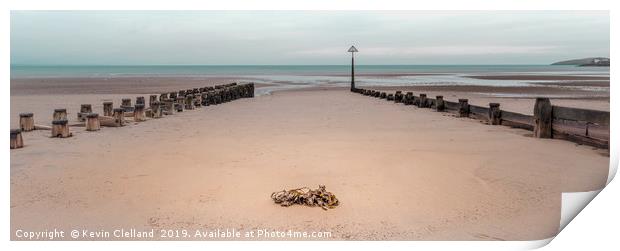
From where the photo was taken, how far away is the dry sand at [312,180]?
4.50 m

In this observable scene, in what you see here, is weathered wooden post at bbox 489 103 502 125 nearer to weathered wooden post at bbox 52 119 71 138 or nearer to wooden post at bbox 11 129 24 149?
weathered wooden post at bbox 52 119 71 138

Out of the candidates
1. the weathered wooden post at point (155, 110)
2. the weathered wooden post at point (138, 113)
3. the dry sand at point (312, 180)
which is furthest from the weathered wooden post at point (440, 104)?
the weathered wooden post at point (138, 113)

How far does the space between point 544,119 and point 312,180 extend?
185 inches

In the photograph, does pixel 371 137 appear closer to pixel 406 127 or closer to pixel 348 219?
pixel 406 127

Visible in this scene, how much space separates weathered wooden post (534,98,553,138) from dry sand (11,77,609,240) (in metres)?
0.36

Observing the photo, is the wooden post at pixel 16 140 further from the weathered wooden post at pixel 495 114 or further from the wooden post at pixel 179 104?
the weathered wooden post at pixel 495 114

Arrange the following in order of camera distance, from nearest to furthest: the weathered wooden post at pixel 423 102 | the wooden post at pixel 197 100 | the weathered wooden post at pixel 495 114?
1. the weathered wooden post at pixel 495 114
2. the weathered wooden post at pixel 423 102
3. the wooden post at pixel 197 100

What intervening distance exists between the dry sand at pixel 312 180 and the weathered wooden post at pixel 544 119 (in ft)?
1.18

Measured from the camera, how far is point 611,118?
6.67 meters

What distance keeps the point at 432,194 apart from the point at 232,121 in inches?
293

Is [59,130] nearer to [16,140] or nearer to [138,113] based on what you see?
[16,140]

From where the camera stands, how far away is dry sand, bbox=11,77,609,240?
14.8 feet

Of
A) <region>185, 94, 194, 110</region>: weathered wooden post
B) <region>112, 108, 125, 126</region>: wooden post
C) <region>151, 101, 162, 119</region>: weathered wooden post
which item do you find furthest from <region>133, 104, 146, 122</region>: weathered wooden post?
<region>185, 94, 194, 110</region>: weathered wooden post

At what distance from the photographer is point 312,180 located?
573cm
